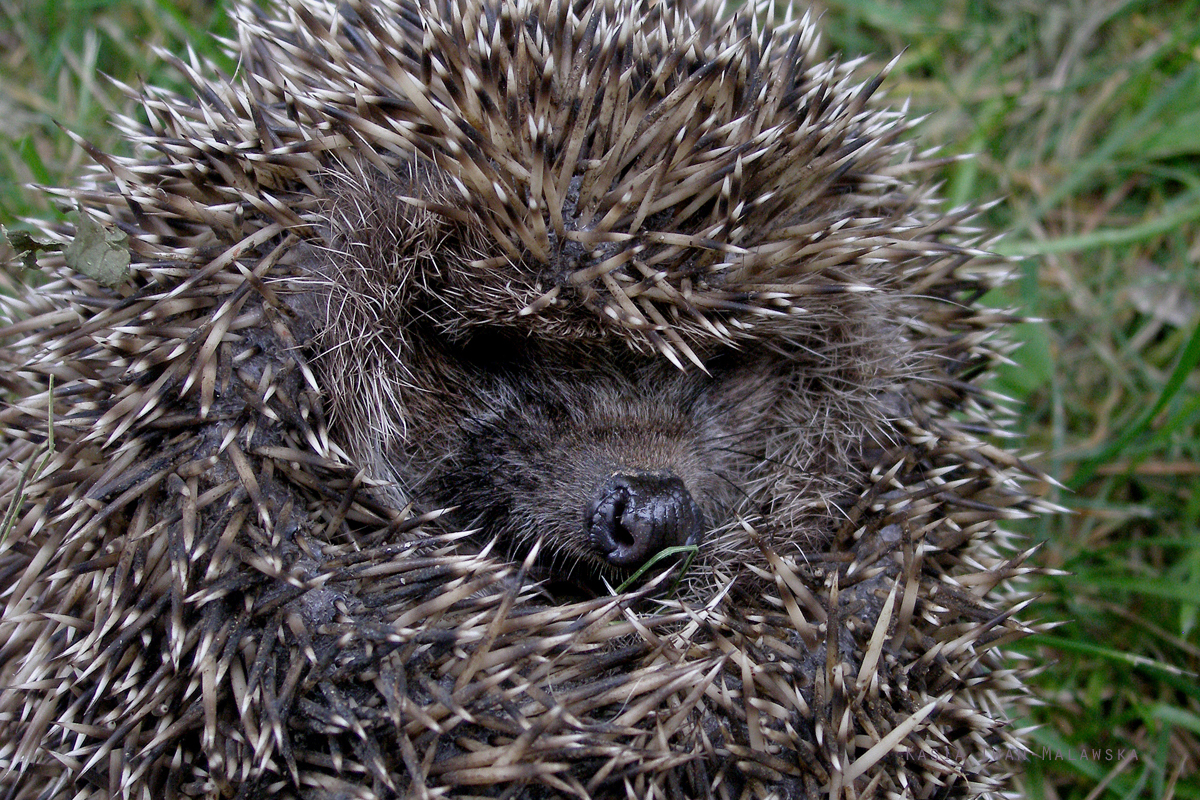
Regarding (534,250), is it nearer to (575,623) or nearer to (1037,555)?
(575,623)

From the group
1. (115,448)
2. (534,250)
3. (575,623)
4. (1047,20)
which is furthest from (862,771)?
(1047,20)

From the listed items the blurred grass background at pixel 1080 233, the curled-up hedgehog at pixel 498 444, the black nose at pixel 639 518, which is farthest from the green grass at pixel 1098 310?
the black nose at pixel 639 518

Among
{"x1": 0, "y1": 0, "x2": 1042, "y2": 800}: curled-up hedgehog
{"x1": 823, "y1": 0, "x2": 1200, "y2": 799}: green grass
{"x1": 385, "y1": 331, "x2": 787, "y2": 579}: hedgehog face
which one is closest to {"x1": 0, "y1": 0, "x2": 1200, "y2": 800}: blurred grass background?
{"x1": 823, "y1": 0, "x2": 1200, "y2": 799}: green grass

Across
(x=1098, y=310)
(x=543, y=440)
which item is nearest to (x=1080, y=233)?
(x=1098, y=310)

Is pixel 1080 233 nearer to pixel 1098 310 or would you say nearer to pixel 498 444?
pixel 1098 310

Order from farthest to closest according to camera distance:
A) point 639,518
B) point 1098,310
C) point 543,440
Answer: point 1098,310
point 543,440
point 639,518

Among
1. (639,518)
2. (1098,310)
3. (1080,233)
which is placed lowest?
(639,518)

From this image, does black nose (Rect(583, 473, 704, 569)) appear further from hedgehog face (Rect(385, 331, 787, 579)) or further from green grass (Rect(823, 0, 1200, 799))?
green grass (Rect(823, 0, 1200, 799))
